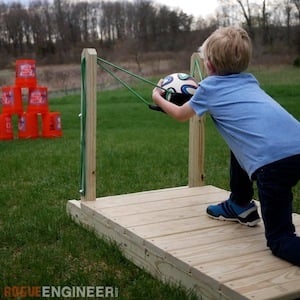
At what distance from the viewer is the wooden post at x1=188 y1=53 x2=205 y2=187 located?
4223mm

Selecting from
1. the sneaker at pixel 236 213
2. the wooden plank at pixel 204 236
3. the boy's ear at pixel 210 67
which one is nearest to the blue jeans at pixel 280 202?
the wooden plank at pixel 204 236

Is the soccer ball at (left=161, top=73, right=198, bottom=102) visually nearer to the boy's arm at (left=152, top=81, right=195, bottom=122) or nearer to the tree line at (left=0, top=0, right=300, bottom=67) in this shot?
the boy's arm at (left=152, top=81, right=195, bottom=122)

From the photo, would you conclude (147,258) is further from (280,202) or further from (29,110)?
(29,110)

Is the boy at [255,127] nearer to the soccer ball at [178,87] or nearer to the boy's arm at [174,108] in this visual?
the boy's arm at [174,108]

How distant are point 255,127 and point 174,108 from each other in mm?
585

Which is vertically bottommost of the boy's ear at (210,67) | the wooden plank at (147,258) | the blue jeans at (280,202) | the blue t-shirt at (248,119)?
the wooden plank at (147,258)

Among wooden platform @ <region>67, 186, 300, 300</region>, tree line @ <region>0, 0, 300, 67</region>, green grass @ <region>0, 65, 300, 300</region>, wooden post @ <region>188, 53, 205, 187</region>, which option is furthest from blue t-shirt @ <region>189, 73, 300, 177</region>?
tree line @ <region>0, 0, 300, 67</region>

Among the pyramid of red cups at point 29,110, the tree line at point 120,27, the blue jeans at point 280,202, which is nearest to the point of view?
the blue jeans at point 280,202

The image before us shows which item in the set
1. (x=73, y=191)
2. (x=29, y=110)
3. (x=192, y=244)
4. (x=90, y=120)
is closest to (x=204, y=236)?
(x=192, y=244)

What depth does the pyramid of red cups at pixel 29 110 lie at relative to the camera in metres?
Result: 10.1

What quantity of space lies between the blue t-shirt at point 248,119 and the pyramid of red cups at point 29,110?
298 inches

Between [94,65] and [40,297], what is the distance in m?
1.78

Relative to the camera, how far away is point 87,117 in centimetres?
380

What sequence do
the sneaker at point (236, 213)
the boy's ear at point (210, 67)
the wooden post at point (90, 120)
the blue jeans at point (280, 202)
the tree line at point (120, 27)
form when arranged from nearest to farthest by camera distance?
the blue jeans at point (280, 202) < the boy's ear at point (210, 67) < the sneaker at point (236, 213) < the wooden post at point (90, 120) < the tree line at point (120, 27)
